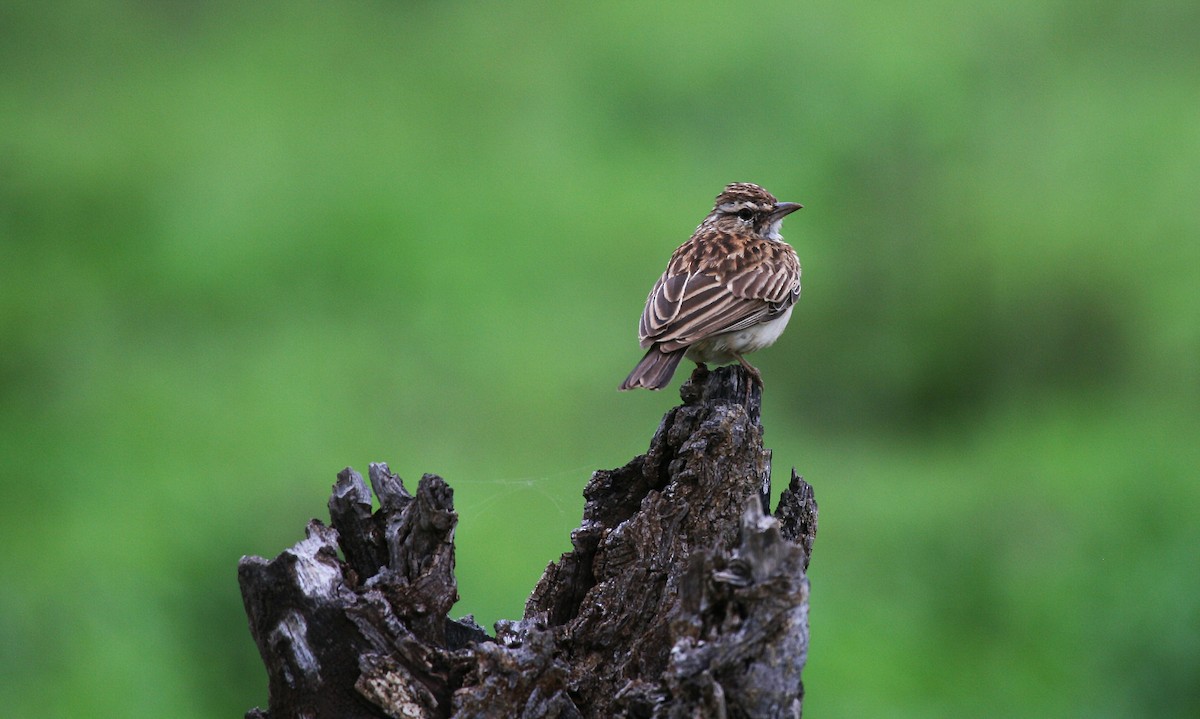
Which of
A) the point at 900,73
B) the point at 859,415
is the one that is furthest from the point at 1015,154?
the point at 859,415

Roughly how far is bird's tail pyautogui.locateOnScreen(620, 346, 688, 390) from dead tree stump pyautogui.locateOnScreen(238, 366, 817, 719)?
2.55 ft

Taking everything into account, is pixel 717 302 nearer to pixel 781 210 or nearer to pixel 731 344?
pixel 731 344

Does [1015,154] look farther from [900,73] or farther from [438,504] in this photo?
[438,504]

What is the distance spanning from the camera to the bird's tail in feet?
18.4

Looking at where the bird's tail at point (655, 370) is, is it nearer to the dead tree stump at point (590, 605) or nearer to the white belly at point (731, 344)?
the white belly at point (731, 344)

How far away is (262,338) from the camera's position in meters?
10.5

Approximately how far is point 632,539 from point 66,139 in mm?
9339

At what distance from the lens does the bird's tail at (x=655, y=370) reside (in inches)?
221

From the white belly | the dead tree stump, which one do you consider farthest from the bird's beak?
the dead tree stump

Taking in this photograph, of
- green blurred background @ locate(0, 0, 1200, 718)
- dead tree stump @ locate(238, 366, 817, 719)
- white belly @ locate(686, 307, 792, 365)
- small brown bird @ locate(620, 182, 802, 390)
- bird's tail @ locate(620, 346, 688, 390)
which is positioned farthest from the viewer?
green blurred background @ locate(0, 0, 1200, 718)

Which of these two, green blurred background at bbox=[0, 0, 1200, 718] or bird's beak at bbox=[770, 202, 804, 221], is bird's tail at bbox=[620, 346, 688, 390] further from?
green blurred background at bbox=[0, 0, 1200, 718]

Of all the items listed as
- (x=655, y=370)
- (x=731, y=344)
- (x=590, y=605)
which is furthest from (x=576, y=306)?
(x=590, y=605)

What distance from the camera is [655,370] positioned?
5.74 m

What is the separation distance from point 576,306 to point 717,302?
14.8 feet
